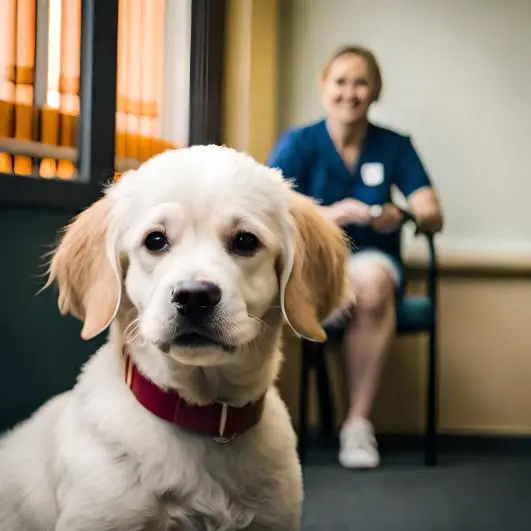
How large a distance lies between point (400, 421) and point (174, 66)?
4.74ft

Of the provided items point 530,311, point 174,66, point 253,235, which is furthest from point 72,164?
point 530,311

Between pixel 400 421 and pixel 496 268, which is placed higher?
pixel 496 268

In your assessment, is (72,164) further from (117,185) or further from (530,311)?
(530,311)

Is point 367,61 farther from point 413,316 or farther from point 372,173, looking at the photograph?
point 413,316

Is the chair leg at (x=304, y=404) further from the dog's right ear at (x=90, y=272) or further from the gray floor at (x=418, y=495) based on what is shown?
the dog's right ear at (x=90, y=272)

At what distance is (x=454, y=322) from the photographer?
2.85 metres

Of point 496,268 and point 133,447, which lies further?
point 496,268

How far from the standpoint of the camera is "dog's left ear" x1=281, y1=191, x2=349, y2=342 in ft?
3.60

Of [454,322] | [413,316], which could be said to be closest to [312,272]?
[413,316]

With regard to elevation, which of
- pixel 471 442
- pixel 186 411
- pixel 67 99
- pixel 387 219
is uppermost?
pixel 67 99

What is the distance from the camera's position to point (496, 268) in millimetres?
2809

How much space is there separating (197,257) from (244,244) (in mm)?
82

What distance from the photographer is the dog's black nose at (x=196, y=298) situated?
0.96 meters

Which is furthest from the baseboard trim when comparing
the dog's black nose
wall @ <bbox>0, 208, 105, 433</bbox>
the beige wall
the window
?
the dog's black nose
